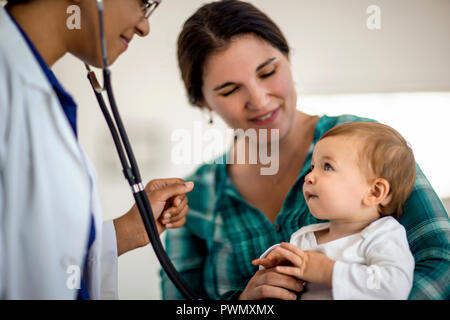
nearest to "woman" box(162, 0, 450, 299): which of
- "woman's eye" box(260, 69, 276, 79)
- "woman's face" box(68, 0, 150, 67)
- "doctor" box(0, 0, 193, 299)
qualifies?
"woman's eye" box(260, 69, 276, 79)

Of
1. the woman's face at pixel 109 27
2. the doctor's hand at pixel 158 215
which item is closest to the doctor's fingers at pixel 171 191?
the doctor's hand at pixel 158 215

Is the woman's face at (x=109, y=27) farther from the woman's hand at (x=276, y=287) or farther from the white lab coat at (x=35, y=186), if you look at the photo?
the woman's hand at (x=276, y=287)

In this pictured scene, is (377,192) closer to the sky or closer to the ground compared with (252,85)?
closer to the ground

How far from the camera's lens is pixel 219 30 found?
0.97 metres

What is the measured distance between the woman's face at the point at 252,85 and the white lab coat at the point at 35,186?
16.3 inches

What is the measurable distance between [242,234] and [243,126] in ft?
0.89

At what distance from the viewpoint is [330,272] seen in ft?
2.18

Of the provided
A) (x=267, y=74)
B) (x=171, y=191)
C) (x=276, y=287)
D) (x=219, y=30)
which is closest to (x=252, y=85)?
(x=267, y=74)

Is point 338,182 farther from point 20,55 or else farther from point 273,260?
point 20,55

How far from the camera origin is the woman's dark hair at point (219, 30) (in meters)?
0.96

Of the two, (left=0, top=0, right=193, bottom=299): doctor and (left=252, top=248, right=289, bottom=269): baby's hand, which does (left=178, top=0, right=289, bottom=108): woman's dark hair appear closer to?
(left=0, top=0, right=193, bottom=299): doctor

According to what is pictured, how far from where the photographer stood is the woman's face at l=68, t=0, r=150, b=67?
74 cm
